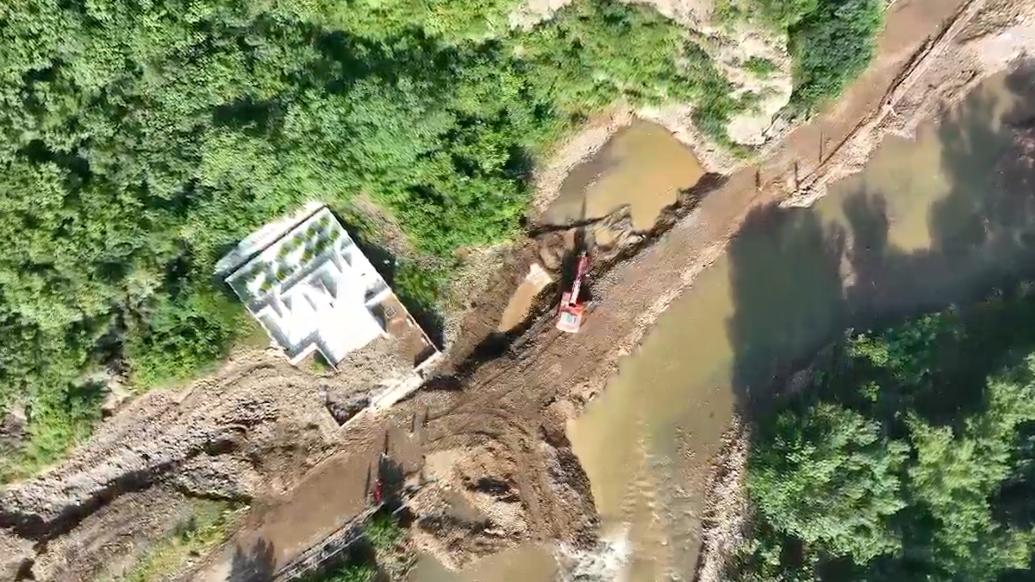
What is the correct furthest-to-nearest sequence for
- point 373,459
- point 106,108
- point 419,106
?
1. point 373,459
2. point 419,106
3. point 106,108

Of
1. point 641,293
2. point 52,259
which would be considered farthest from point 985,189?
point 52,259

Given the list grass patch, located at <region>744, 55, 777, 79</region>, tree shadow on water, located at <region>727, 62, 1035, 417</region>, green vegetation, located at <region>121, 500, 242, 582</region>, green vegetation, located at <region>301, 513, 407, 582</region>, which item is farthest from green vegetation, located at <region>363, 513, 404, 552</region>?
grass patch, located at <region>744, 55, 777, 79</region>

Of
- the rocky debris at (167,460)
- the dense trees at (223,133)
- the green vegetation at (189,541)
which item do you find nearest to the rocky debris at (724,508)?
the dense trees at (223,133)

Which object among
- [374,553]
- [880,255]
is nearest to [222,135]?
[374,553]

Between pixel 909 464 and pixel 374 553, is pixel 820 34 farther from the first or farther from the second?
pixel 374 553

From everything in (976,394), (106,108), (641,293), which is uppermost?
(106,108)

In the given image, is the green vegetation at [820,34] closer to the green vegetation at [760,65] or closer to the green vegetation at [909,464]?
the green vegetation at [760,65]

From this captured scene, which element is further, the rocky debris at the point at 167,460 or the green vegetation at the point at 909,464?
the rocky debris at the point at 167,460

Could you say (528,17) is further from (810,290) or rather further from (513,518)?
(513,518)
